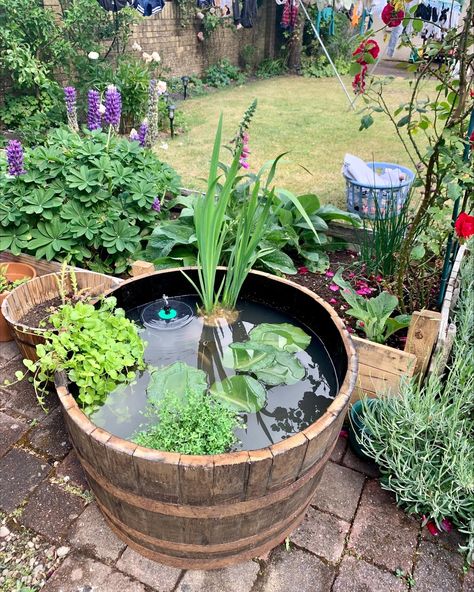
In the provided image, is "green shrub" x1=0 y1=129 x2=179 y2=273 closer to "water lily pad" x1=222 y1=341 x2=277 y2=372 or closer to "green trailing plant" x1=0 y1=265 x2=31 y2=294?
"green trailing plant" x1=0 y1=265 x2=31 y2=294

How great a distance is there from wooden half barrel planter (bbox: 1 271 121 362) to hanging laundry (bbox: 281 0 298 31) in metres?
10.2

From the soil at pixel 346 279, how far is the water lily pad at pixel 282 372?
1.79 feet

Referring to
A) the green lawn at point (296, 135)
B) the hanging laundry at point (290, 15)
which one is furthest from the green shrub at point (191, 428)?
the hanging laundry at point (290, 15)

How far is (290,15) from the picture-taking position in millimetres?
10445

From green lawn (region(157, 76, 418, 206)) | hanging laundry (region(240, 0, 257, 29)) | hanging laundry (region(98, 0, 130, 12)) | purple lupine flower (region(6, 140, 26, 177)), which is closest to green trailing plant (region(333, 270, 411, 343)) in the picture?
purple lupine flower (region(6, 140, 26, 177))

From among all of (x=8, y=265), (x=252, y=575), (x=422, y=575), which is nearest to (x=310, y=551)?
(x=252, y=575)

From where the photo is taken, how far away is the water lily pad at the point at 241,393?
1.51 m

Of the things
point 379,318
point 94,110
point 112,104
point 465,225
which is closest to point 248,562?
point 379,318

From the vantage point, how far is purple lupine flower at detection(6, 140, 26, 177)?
2.24 m

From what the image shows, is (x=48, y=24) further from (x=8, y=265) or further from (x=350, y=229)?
(x=350, y=229)

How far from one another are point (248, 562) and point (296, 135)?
5.83 meters

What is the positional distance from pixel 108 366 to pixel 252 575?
825mm

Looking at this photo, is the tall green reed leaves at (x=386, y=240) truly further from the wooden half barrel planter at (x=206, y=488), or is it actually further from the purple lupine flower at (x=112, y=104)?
the purple lupine flower at (x=112, y=104)

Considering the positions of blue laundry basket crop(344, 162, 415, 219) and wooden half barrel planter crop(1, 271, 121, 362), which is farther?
blue laundry basket crop(344, 162, 415, 219)
